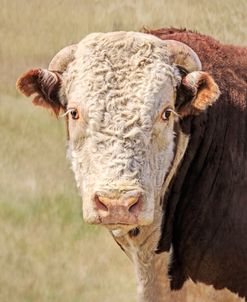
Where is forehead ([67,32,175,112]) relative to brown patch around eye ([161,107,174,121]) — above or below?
above

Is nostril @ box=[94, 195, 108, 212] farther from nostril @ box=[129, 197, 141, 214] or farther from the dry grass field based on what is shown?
the dry grass field

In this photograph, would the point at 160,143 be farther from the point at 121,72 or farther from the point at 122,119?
the point at 121,72

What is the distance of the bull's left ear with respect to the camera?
887 cm

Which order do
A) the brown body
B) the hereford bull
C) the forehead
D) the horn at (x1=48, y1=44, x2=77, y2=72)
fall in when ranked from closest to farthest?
1. the hereford bull
2. the forehead
3. the horn at (x1=48, y1=44, x2=77, y2=72)
4. the brown body

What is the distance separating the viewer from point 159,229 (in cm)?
935

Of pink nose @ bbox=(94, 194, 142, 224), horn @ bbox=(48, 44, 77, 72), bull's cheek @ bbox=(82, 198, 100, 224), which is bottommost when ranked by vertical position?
bull's cheek @ bbox=(82, 198, 100, 224)

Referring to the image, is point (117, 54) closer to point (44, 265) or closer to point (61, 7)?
point (44, 265)

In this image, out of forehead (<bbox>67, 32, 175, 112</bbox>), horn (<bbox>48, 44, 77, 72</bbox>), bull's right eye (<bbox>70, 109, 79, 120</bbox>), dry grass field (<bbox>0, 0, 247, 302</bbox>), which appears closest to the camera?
forehead (<bbox>67, 32, 175, 112</bbox>)

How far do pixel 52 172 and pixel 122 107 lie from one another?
21.4ft

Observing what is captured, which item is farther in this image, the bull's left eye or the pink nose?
the bull's left eye

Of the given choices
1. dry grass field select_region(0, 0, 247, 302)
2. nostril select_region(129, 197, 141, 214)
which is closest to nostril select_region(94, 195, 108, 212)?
nostril select_region(129, 197, 141, 214)

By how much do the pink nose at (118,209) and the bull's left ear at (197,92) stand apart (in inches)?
39.6

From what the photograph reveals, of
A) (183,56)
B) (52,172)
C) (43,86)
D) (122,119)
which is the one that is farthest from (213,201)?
(52,172)

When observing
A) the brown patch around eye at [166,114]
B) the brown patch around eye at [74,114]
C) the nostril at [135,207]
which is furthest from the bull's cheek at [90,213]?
the brown patch around eye at [166,114]
